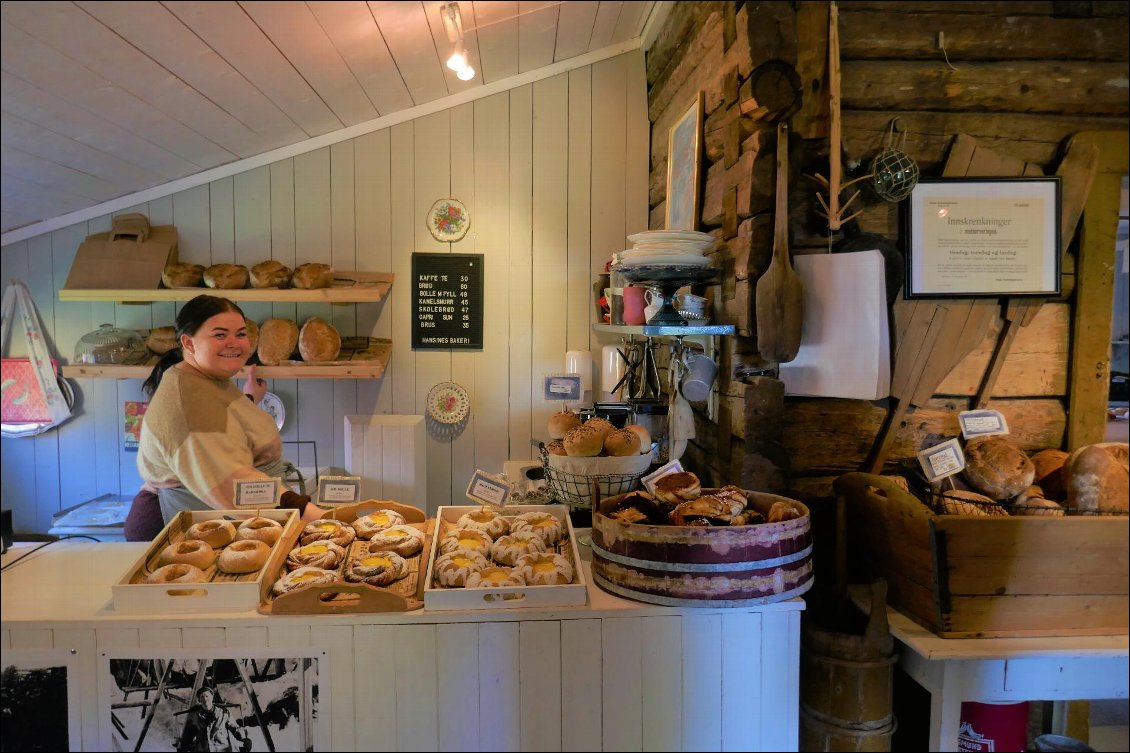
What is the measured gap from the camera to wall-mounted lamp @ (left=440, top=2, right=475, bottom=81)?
1107 mm

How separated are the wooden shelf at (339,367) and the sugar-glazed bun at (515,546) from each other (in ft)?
4.79

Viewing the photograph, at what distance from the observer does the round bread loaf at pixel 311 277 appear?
2.63m

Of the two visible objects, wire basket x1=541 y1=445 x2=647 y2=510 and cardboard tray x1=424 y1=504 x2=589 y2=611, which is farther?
wire basket x1=541 y1=445 x2=647 y2=510

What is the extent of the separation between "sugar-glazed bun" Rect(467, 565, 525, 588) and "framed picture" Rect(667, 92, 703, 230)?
118 cm

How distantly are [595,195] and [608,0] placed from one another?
1458 mm

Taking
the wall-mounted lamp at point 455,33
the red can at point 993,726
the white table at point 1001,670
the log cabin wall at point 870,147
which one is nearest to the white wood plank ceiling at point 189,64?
the wall-mounted lamp at point 455,33

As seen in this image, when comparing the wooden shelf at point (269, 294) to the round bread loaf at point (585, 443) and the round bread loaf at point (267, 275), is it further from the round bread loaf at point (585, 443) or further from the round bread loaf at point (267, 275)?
the round bread loaf at point (585, 443)

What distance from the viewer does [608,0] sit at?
4.63ft

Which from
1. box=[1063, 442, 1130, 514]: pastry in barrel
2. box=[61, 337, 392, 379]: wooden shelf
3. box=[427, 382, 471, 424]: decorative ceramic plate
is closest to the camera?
box=[1063, 442, 1130, 514]: pastry in barrel

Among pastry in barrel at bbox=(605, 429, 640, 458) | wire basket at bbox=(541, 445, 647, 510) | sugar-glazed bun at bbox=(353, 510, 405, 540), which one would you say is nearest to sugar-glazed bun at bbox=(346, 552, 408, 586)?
sugar-glazed bun at bbox=(353, 510, 405, 540)

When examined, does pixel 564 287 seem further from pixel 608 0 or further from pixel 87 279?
pixel 87 279

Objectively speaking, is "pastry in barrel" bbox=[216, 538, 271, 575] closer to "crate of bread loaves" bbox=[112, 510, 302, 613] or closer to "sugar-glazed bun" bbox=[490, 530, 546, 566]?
"crate of bread loaves" bbox=[112, 510, 302, 613]

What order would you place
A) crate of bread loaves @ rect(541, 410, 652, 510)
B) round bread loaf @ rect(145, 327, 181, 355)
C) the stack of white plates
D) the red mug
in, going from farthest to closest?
1. round bread loaf @ rect(145, 327, 181, 355)
2. the red mug
3. the stack of white plates
4. crate of bread loaves @ rect(541, 410, 652, 510)

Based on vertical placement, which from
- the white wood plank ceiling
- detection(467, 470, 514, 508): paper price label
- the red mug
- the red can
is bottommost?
the red can
